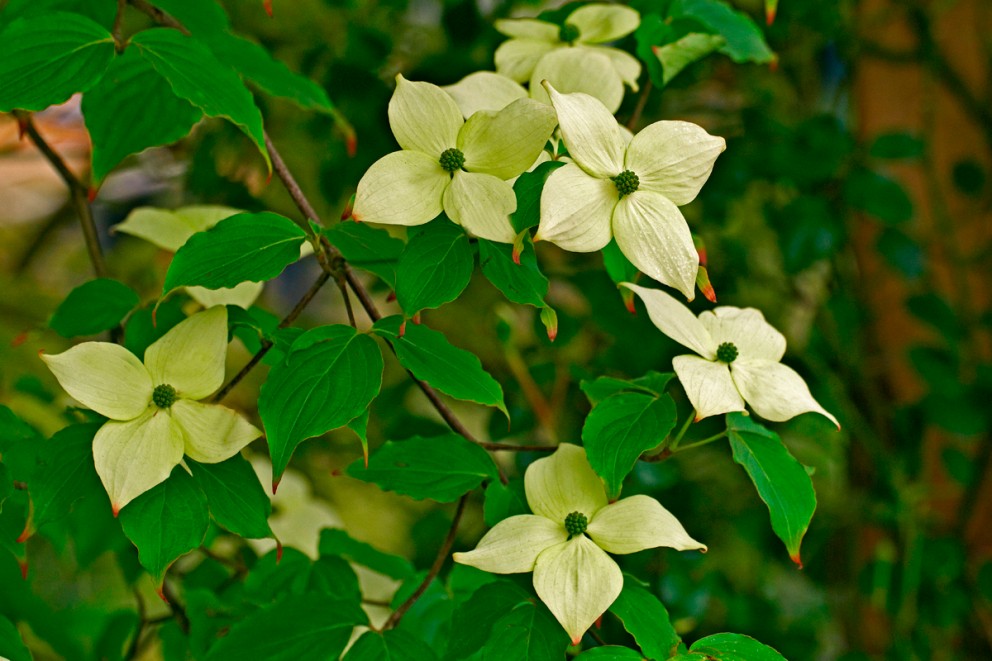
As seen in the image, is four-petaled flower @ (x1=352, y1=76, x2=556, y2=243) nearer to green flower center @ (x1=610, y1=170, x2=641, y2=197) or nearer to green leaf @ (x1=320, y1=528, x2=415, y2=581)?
green flower center @ (x1=610, y1=170, x2=641, y2=197)

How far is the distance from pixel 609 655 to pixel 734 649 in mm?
56

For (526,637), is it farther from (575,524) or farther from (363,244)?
(363,244)

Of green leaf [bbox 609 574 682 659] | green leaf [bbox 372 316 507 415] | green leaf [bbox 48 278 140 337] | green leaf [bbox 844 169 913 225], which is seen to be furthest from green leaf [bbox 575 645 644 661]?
green leaf [bbox 844 169 913 225]

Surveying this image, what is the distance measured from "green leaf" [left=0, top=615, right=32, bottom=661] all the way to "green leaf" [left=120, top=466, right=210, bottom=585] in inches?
3.0

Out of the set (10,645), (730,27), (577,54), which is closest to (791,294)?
(730,27)

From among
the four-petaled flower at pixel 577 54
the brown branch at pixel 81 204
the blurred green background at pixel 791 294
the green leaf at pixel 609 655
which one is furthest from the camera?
the blurred green background at pixel 791 294

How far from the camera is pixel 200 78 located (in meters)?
0.44

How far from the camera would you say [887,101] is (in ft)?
4.04

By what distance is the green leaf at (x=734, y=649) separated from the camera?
15.3 inches

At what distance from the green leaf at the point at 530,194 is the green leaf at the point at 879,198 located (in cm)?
60

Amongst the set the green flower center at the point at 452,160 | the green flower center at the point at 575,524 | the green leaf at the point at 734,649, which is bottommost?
the green leaf at the point at 734,649

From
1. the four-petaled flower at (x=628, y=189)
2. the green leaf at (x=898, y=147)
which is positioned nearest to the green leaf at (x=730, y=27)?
the four-petaled flower at (x=628, y=189)

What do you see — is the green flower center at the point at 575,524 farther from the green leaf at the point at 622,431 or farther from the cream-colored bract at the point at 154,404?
the cream-colored bract at the point at 154,404

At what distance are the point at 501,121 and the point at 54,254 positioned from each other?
1398 millimetres
